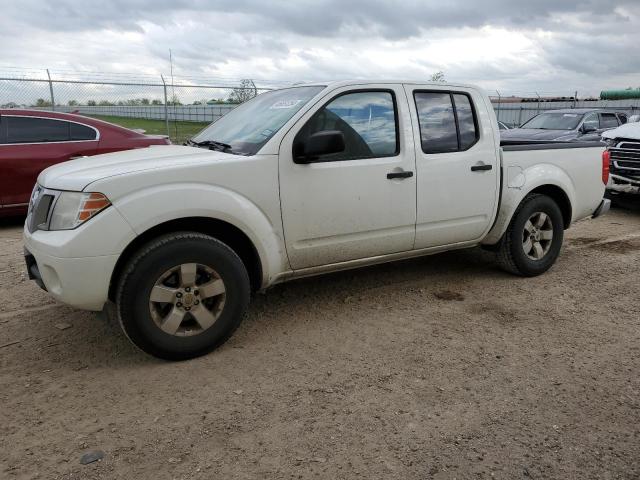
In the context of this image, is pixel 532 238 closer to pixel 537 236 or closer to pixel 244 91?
pixel 537 236

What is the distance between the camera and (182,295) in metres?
3.34

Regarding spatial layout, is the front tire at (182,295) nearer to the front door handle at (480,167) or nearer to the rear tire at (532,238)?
the front door handle at (480,167)

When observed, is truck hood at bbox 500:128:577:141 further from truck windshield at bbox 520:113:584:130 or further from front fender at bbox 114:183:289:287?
front fender at bbox 114:183:289:287

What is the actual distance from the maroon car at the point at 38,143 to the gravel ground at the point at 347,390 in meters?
2.44

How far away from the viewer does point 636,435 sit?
Result: 2.69m

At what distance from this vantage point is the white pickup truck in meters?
3.19

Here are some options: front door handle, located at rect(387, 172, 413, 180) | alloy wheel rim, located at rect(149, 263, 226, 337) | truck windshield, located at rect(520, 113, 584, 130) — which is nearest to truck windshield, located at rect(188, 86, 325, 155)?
front door handle, located at rect(387, 172, 413, 180)

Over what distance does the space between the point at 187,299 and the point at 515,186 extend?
3079 millimetres

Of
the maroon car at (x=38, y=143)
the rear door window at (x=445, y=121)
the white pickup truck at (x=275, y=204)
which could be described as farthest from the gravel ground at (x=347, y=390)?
the maroon car at (x=38, y=143)

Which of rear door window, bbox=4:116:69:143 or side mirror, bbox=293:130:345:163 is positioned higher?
rear door window, bbox=4:116:69:143

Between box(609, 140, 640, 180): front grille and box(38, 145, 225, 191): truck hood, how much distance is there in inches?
279

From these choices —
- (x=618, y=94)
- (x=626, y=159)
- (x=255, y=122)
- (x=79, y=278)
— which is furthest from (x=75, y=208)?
(x=618, y=94)

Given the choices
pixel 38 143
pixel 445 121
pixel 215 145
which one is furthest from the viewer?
pixel 38 143

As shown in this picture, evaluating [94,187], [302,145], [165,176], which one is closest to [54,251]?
[94,187]
